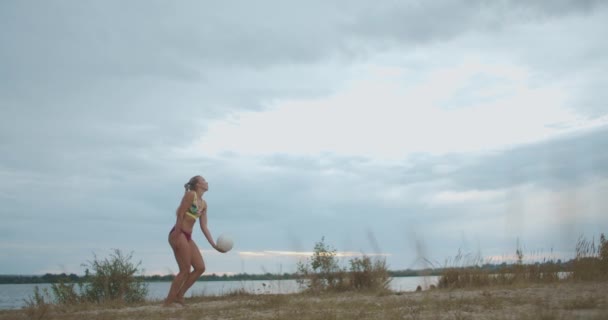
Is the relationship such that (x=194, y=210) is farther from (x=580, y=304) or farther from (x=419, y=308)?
(x=580, y=304)

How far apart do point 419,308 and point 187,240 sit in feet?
14.0

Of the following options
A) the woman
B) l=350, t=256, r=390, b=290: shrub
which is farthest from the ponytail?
l=350, t=256, r=390, b=290: shrub

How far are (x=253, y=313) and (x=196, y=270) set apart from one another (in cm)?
200

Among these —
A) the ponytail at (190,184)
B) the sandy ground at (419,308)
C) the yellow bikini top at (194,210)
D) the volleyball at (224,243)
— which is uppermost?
the ponytail at (190,184)

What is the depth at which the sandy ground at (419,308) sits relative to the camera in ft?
22.9

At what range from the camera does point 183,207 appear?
962 cm

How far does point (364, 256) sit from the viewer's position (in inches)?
520

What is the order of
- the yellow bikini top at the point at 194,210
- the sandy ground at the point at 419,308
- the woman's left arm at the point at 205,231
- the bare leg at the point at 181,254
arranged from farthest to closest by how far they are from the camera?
the woman's left arm at the point at 205,231 < the yellow bikini top at the point at 194,210 < the bare leg at the point at 181,254 < the sandy ground at the point at 419,308

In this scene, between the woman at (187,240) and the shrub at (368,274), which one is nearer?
the woman at (187,240)

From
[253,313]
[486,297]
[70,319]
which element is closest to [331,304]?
[253,313]

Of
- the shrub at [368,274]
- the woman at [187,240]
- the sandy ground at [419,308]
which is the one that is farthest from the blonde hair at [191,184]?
the shrub at [368,274]

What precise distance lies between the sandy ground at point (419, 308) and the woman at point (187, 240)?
1.27ft

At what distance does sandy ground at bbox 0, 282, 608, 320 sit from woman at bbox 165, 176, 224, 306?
0.39 meters

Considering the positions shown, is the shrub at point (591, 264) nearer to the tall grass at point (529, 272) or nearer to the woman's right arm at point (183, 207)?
the tall grass at point (529, 272)
